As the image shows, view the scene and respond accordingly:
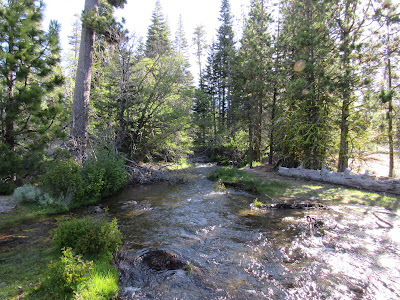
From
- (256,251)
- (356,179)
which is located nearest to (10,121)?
(256,251)

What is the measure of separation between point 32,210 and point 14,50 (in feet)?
17.9

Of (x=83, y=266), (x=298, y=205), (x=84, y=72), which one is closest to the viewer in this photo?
(x=83, y=266)

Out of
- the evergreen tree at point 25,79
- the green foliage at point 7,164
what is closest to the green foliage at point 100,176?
the evergreen tree at point 25,79

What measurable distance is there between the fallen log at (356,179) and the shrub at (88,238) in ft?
37.9

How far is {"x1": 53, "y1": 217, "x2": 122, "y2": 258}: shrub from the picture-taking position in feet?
15.7

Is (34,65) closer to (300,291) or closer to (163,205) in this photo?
(163,205)

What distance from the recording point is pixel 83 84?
37.4ft

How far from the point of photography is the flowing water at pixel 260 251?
4277 millimetres

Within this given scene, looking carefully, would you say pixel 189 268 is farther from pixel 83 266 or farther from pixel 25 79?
pixel 25 79

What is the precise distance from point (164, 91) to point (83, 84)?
474cm

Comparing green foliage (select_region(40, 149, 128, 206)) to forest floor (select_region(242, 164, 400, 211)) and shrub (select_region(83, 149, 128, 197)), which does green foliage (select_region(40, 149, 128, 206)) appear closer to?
shrub (select_region(83, 149, 128, 197))

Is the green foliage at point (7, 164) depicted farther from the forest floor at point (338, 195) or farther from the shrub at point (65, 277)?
the forest floor at point (338, 195)

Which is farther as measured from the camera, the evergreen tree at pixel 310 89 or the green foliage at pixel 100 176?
the evergreen tree at pixel 310 89

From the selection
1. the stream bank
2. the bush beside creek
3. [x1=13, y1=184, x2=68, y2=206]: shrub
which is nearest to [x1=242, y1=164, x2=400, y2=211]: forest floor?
the stream bank
